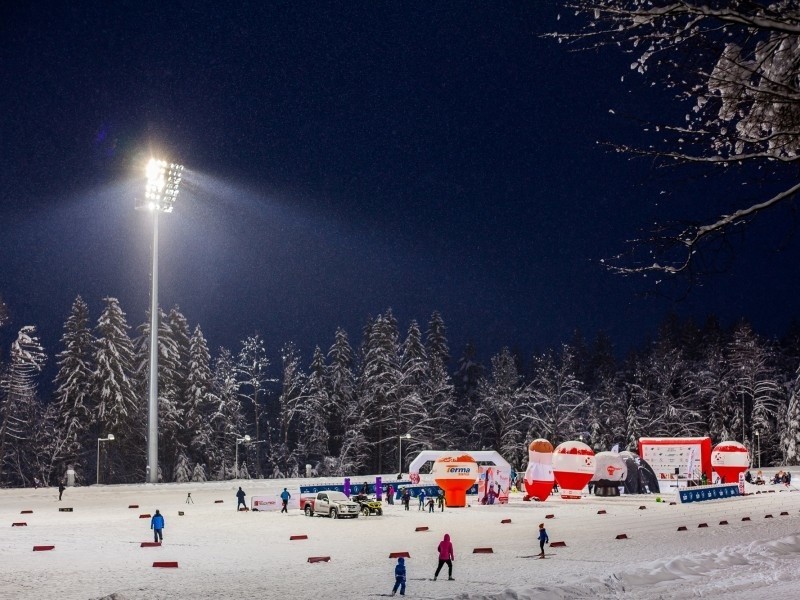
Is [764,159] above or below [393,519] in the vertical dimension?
above

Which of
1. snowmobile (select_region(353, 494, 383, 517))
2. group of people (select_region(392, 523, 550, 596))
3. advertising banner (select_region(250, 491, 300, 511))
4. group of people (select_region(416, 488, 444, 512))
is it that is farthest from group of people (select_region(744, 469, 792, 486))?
group of people (select_region(392, 523, 550, 596))

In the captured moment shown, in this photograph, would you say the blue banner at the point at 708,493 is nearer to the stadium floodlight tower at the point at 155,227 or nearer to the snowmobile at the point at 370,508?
the snowmobile at the point at 370,508

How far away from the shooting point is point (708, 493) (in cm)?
5375

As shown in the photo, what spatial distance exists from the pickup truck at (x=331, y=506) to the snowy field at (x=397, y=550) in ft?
2.29

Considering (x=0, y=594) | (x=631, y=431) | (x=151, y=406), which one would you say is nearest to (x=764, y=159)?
Result: (x=0, y=594)

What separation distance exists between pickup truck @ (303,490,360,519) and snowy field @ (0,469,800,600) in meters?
0.70

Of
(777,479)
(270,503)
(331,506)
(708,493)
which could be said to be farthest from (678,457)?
(270,503)

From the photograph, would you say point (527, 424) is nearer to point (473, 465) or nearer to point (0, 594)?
point (473, 465)

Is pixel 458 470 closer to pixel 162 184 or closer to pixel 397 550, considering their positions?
pixel 397 550

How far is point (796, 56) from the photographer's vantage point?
28.8 feet

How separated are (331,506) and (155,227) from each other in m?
28.5

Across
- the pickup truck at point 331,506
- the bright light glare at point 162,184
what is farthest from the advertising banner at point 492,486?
the bright light glare at point 162,184

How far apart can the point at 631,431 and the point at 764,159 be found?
90380mm

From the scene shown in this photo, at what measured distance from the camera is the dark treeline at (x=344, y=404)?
73.8 m
